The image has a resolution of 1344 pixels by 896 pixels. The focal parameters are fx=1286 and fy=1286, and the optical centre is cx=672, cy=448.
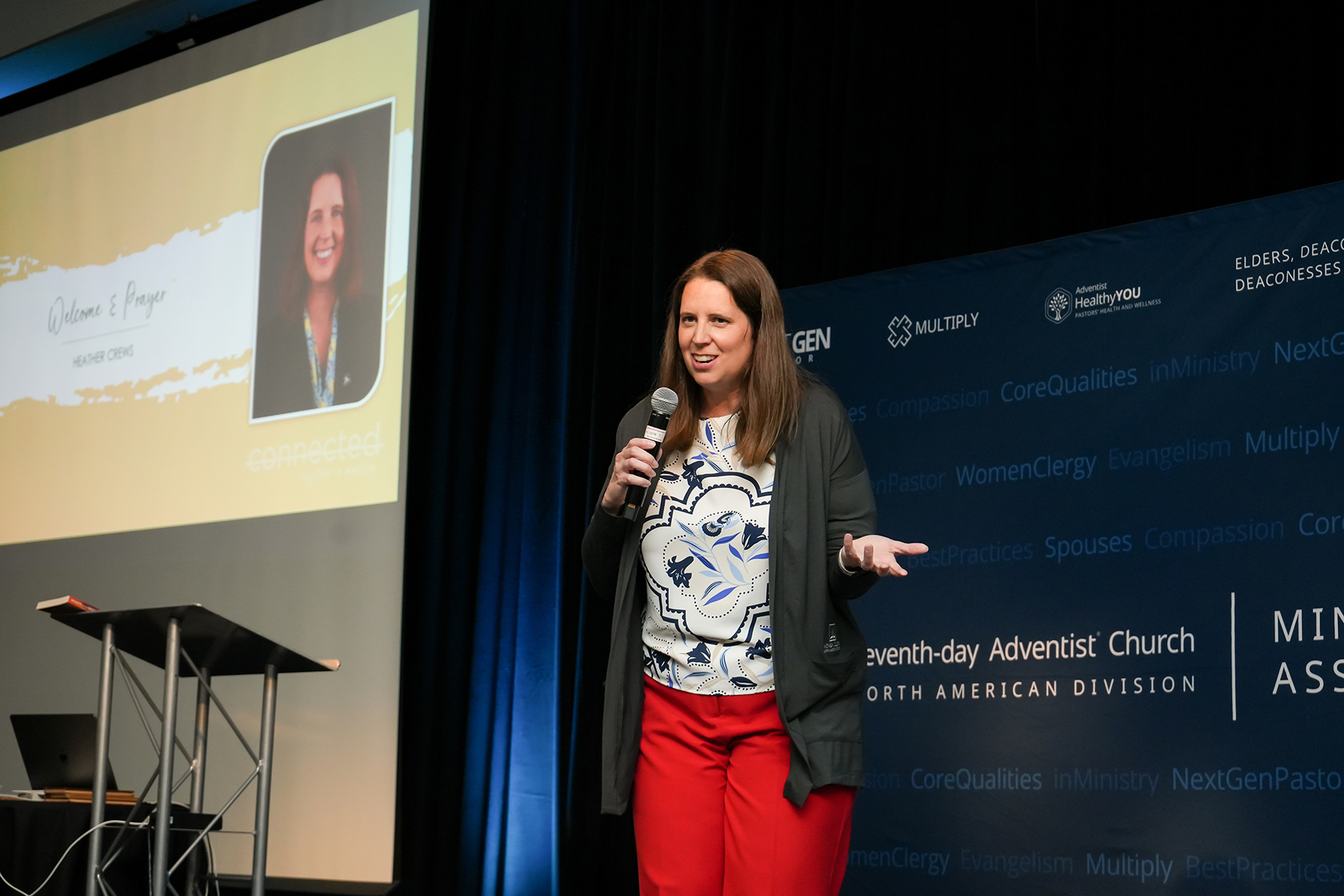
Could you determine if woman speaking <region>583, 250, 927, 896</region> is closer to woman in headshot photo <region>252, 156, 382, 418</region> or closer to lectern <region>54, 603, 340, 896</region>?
lectern <region>54, 603, 340, 896</region>

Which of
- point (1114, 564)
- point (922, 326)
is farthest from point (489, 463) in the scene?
point (1114, 564)

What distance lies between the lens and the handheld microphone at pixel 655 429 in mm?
1848

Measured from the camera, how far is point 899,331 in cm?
327

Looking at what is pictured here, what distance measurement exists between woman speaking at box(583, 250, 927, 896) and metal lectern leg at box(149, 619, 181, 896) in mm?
1331

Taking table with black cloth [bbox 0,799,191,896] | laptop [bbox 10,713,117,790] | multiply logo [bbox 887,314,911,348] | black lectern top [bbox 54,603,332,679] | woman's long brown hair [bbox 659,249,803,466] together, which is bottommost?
table with black cloth [bbox 0,799,191,896]

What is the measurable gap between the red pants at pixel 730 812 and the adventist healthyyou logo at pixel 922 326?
1.64m

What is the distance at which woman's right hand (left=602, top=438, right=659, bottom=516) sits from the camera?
5.89 ft

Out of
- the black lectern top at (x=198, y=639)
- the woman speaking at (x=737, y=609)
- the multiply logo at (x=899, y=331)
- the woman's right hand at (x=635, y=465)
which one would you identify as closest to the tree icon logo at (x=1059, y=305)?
the multiply logo at (x=899, y=331)

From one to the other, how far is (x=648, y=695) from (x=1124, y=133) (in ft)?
7.21

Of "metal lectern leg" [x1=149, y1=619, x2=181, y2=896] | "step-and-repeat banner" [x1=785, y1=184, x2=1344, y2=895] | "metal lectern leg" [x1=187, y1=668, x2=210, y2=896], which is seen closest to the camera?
"step-and-repeat banner" [x1=785, y1=184, x2=1344, y2=895]

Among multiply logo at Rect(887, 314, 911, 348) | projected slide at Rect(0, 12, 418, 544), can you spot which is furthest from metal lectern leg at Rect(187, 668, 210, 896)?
multiply logo at Rect(887, 314, 911, 348)

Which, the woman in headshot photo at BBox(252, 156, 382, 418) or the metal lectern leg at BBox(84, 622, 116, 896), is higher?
the woman in headshot photo at BBox(252, 156, 382, 418)

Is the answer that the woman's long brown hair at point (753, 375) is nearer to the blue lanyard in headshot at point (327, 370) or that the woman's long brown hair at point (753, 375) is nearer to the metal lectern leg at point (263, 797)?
the metal lectern leg at point (263, 797)

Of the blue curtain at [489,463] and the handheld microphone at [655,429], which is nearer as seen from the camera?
the handheld microphone at [655,429]
